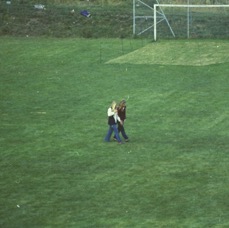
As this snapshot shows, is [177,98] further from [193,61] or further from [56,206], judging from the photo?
[56,206]

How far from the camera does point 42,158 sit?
3056 cm

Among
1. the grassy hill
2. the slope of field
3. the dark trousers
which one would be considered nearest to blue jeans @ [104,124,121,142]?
the dark trousers

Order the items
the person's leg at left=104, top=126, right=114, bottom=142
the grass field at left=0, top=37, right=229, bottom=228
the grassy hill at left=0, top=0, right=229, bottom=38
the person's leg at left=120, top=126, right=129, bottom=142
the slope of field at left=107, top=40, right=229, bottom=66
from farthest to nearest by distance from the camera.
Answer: the grassy hill at left=0, top=0, right=229, bottom=38
the slope of field at left=107, top=40, right=229, bottom=66
the person's leg at left=120, top=126, right=129, bottom=142
the person's leg at left=104, top=126, right=114, bottom=142
the grass field at left=0, top=37, right=229, bottom=228

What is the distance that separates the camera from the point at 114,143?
108ft

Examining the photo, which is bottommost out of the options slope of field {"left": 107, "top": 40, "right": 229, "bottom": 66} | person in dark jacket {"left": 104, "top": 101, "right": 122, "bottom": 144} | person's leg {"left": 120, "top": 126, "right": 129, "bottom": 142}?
slope of field {"left": 107, "top": 40, "right": 229, "bottom": 66}

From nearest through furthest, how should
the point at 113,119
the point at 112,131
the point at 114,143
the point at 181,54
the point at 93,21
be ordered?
1. the point at 113,119
2. the point at 112,131
3. the point at 114,143
4. the point at 181,54
5. the point at 93,21

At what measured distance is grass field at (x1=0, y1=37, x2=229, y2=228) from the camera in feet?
79.6

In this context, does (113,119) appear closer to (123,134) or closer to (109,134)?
(109,134)

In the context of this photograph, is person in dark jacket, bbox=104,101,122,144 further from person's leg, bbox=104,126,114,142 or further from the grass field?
the grass field

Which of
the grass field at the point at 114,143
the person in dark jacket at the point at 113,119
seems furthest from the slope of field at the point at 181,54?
the person in dark jacket at the point at 113,119

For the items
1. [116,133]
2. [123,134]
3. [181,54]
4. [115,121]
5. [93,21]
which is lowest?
[181,54]

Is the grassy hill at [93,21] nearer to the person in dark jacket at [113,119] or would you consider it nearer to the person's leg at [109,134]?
the person's leg at [109,134]

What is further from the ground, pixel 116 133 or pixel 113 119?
pixel 113 119

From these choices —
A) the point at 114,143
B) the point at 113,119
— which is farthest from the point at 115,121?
the point at 114,143
